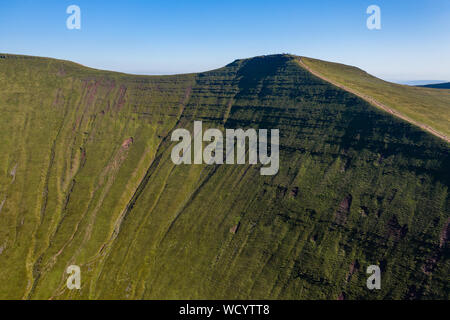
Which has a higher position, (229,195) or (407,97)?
(407,97)

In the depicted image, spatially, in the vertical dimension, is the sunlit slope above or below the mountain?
above

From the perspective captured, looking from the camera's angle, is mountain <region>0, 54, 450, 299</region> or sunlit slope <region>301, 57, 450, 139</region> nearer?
mountain <region>0, 54, 450, 299</region>
